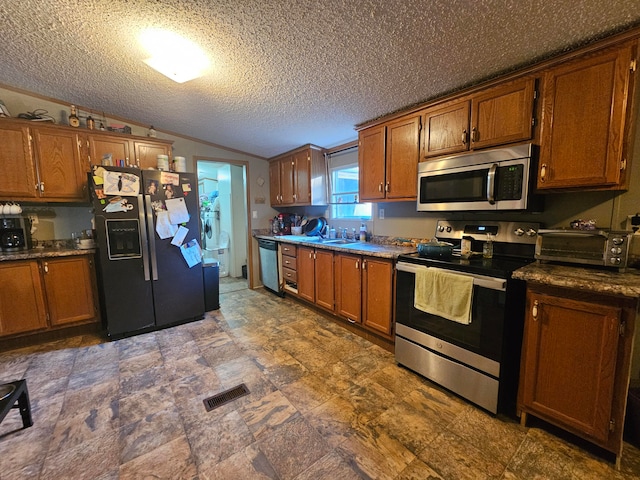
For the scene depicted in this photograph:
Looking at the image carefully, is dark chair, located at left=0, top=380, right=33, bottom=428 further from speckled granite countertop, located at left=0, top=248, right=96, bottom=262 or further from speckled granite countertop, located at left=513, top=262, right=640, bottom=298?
speckled granite countertop, located at left=513, top=262, right=640, bottom=298

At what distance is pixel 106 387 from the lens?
1984 mm

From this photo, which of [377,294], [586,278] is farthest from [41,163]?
[586,278]

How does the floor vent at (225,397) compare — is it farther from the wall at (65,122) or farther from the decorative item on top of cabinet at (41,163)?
the wall at (65,122)

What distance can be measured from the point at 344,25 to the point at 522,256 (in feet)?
6.51

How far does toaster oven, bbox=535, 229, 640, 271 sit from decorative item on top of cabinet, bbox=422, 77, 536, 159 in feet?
2.24

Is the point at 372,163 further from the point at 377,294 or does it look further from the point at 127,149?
the point at 127,149

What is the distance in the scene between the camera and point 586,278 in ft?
4.40

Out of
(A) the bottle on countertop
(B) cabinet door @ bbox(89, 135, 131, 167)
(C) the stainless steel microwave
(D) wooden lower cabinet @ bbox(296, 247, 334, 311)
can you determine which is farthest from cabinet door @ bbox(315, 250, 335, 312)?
(A) the bottle on countertop

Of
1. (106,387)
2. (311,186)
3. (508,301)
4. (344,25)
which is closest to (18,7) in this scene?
(344,25)

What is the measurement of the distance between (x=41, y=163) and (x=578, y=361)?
462 centimetres

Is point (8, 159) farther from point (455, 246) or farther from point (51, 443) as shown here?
point (455, 246)

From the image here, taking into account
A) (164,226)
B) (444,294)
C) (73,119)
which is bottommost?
(444,294)

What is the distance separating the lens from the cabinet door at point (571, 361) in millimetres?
1299

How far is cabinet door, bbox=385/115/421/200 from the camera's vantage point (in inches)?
94.9
